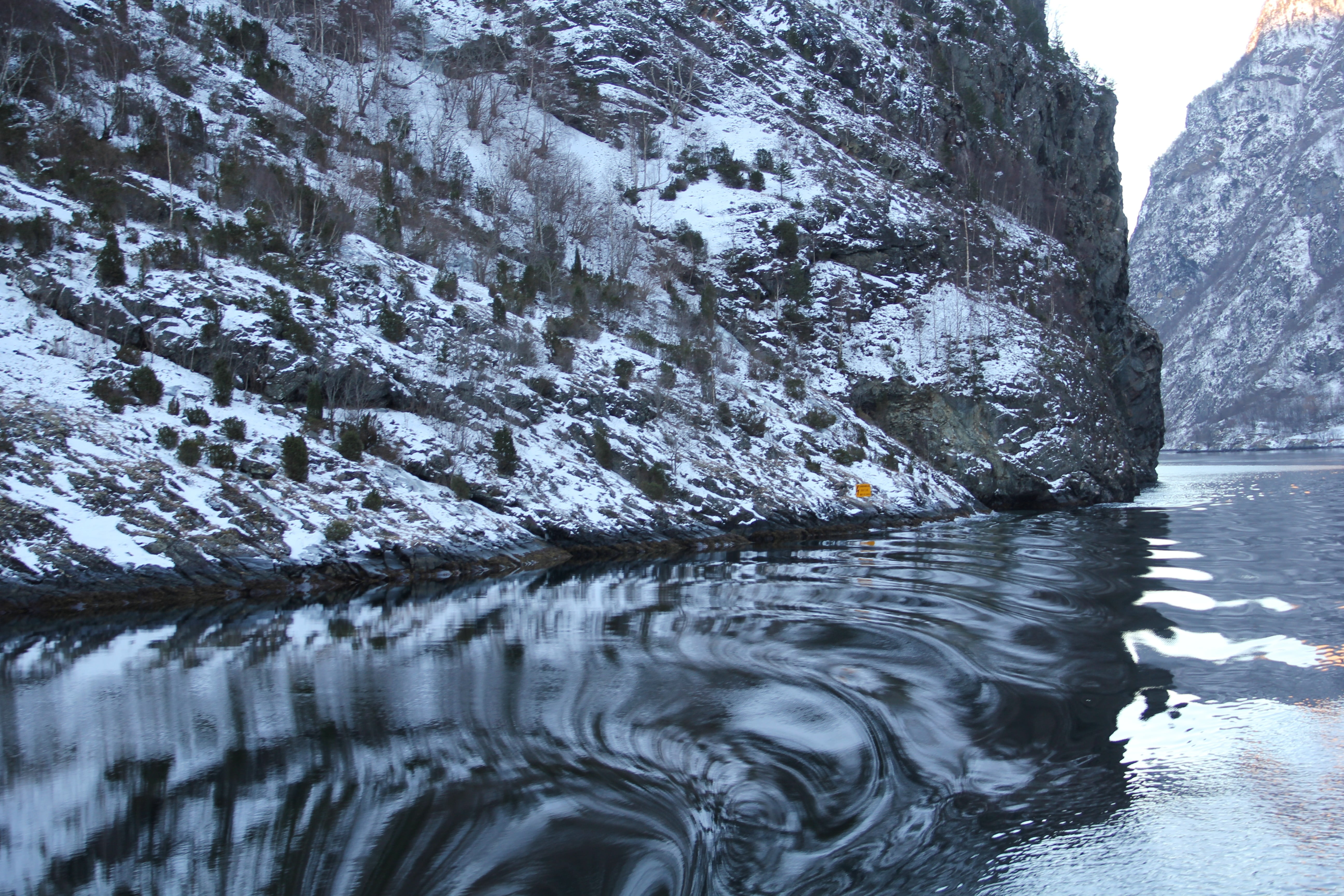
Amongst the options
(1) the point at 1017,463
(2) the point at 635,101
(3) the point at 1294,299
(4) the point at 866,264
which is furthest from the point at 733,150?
(3) the point at 1294,299

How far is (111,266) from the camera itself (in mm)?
20891

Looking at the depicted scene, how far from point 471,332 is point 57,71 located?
18.6 meters

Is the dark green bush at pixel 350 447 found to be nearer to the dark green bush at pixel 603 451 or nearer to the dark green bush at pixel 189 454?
the dark green bush at pixel 189 454

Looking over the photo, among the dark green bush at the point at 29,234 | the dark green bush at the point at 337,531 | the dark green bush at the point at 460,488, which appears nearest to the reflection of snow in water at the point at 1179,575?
the dark green bush at the point at 460,488

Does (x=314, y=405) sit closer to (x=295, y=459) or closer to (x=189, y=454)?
(x=295, y=459)

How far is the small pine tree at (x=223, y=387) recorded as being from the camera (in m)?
19.8

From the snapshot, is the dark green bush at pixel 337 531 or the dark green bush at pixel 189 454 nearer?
the dark green bush at pixel 189 454

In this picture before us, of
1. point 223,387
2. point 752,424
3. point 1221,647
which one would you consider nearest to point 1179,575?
point 1221,647

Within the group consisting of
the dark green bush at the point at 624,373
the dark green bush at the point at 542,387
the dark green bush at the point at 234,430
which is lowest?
the dark green bush at the point at 234,430

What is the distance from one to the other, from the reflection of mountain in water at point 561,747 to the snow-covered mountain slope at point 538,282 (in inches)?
264

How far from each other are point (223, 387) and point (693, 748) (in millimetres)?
17403

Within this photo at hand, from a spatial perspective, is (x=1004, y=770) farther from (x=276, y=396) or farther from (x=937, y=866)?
(x=276, y=396)

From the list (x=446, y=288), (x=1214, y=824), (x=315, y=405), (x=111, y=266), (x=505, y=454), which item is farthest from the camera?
(x=446, y=288)

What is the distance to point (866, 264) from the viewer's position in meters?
43.9
